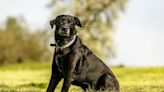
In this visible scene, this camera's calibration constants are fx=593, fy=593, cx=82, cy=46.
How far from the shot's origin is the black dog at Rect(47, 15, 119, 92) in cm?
1294

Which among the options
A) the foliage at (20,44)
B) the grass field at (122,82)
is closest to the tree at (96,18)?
the grass field at (122,82)

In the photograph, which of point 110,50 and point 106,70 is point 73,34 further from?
point 110,50

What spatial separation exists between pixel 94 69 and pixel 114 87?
68cm

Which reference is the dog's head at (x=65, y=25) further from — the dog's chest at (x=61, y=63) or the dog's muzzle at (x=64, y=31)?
the dog's chest at (x=61, y=63)

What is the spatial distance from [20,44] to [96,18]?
35580 millimetres

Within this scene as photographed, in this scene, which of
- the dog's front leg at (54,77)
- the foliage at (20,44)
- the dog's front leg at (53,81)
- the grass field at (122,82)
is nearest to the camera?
the dog's front leg at (54,77)

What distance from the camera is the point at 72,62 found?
512 inches

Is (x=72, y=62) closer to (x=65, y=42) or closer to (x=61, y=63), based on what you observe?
(x=61, y=63)

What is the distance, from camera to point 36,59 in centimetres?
8781

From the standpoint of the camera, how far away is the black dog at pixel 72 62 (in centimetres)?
1294

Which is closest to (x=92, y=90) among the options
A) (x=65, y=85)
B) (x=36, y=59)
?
(x=65, y=85)

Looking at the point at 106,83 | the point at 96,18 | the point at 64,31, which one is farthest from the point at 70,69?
the point at 96,18

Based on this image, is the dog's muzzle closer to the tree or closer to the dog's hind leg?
the dog's hind leg

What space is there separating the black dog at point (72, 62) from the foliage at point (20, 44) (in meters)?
67.6
